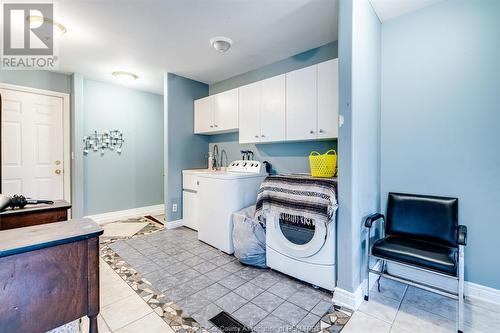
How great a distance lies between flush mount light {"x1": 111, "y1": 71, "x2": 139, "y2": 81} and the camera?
356cm

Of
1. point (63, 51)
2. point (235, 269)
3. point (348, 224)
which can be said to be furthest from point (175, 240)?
point (63, 51)

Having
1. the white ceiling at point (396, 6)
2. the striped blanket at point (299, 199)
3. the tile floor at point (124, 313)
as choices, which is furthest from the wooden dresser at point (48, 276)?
the white ceiling at point (396, 6)

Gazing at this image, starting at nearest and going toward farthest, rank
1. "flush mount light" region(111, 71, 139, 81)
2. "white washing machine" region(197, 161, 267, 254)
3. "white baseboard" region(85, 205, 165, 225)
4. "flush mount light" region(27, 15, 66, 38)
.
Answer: "flush mount light" region(27, 15, 66, 38)
"white washing machine" region(197, 161, 267, 254)
"flush mount light" region(111, 71, 139, 81)
"white baseboard" region(85, 205, 165, 225)

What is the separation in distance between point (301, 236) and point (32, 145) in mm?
4085

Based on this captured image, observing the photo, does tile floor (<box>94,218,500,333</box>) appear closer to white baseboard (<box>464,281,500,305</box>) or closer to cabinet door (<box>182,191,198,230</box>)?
white baseboard (<box>464,281,500,305</box>)

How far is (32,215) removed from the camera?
1.65 m

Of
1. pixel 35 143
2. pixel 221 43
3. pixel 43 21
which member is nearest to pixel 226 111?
pixel 221 43

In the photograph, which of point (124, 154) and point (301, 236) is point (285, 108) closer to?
point (301, 236)

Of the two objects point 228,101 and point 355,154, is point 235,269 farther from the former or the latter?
point 228,101

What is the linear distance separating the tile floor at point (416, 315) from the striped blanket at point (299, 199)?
2.38 ft

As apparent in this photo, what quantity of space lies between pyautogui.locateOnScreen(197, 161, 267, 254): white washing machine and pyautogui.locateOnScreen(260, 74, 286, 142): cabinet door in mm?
476

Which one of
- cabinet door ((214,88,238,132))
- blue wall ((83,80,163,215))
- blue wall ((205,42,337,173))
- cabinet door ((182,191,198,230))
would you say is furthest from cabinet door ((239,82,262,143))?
blue wall ((83,80,163,215))

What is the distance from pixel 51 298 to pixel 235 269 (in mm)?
1588

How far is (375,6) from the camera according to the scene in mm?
2008
